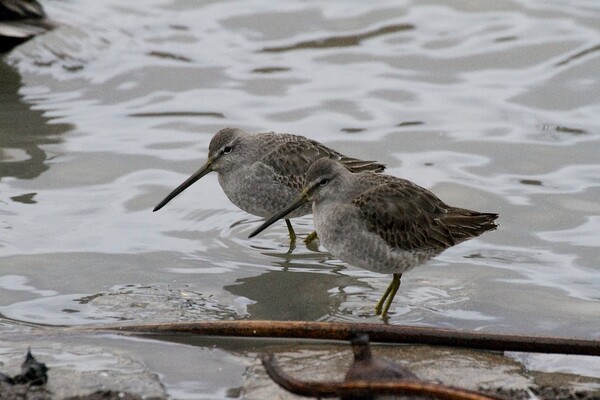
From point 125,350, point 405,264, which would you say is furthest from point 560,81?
point 125,350

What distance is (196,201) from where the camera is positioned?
266 inches

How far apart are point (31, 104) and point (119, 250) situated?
105 inches

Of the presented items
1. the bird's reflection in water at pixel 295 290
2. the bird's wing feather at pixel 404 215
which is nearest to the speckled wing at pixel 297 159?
the bird's reflection in water at pixel 295 290

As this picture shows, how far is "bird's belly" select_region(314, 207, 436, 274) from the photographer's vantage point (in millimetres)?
5090

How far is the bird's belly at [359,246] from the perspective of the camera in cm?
509

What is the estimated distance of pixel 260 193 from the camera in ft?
20.1

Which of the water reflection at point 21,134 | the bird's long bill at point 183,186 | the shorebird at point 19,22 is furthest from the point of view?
the shorebird at point 19,22

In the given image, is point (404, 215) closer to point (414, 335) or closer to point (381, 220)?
point (381, 220)

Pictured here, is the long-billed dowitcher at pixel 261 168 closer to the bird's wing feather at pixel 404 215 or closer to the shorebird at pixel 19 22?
the bird's wing feather at pixel 404 215

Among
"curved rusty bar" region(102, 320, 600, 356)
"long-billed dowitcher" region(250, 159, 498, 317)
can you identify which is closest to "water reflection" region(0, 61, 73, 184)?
"long-billed dowitcher" region(250, 159, 498, 317)

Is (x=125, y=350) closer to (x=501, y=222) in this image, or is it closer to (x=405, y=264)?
(x=405, y=264)

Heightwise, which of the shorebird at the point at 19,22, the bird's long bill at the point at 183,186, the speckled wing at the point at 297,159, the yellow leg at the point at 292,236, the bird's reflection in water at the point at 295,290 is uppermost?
the shorebird at the point at 19,22

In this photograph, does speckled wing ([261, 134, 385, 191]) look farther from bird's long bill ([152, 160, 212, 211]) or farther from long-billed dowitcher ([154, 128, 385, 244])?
bird's long bill ([152, 160, 212, 211])

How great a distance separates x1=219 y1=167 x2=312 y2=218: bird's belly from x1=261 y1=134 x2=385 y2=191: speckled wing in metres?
0.05
